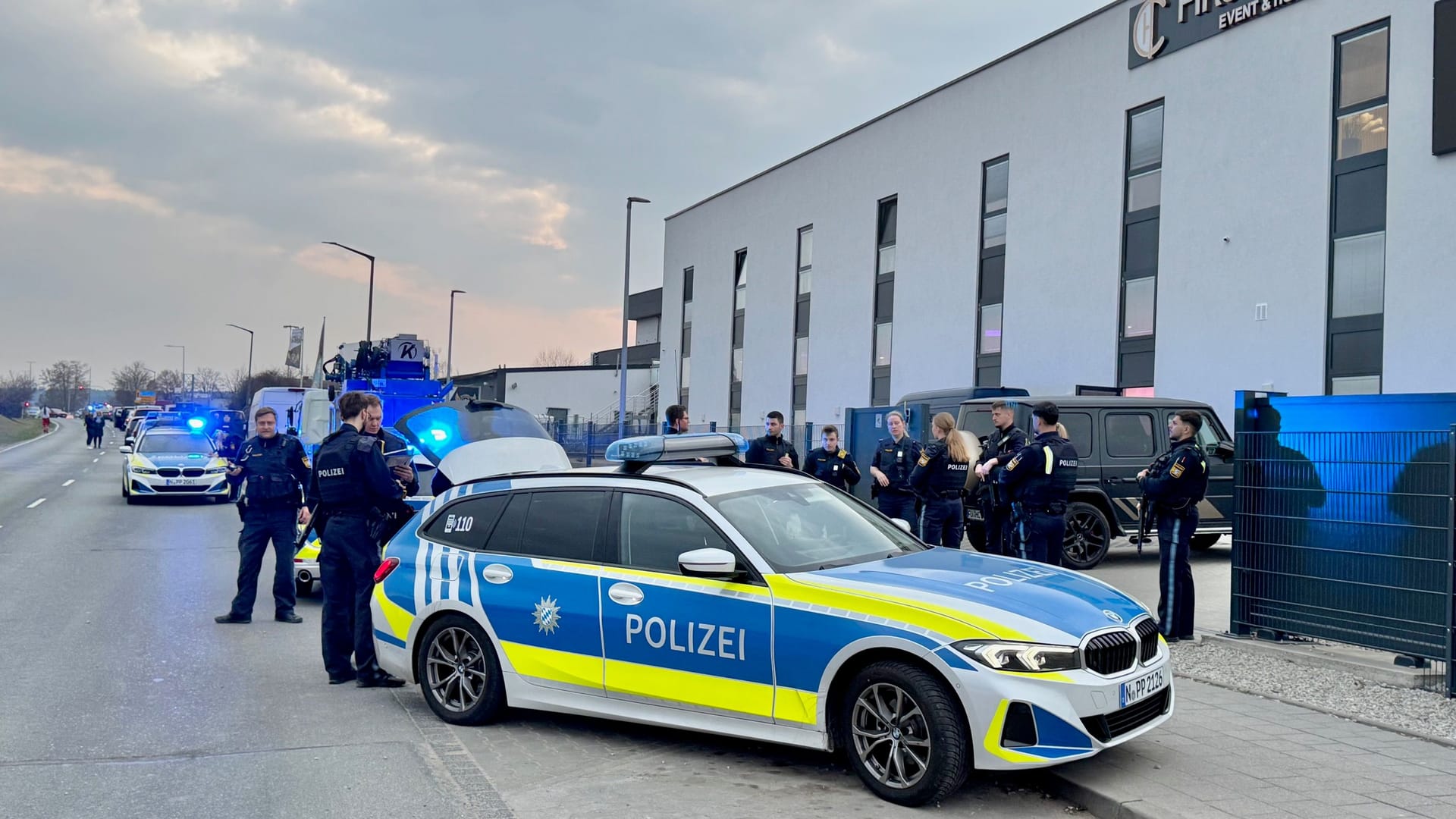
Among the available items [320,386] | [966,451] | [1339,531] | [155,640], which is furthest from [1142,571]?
[320,386]

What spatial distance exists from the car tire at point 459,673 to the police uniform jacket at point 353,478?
1249mm

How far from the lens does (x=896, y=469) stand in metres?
10.9

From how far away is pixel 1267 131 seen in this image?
20969 millimetres

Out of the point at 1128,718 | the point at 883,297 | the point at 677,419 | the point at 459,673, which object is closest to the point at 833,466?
the point at 677,419

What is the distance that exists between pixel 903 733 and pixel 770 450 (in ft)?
23.0

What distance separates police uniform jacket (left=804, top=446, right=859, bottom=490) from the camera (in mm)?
11320

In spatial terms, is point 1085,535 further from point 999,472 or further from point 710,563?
point 710,563

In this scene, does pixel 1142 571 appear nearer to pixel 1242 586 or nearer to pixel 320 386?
pixel 1242 586

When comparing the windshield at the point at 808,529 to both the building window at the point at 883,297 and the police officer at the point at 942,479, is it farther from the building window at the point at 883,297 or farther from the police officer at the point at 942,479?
the building window at the point at 883,297

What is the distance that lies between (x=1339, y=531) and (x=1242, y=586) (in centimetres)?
100

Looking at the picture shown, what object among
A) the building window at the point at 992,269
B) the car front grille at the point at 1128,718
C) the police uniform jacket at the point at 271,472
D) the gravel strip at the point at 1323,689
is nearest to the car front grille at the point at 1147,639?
the car front grille at the point at 1128,718

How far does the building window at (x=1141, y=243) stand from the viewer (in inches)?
930

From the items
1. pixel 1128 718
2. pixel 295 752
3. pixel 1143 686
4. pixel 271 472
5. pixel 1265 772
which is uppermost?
pixel 271 472

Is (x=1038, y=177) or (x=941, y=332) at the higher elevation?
(x=1038, y=177)
